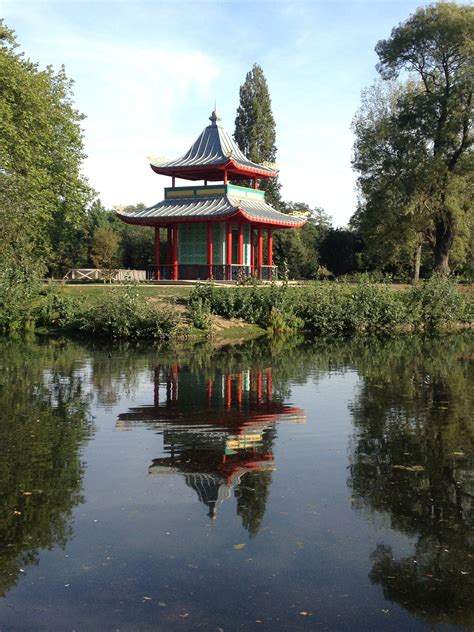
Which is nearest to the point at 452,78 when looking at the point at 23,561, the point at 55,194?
the point at 55,194

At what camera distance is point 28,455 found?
9.48m

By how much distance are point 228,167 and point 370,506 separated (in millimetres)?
36932

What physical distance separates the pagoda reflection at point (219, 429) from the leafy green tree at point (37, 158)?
1863cm

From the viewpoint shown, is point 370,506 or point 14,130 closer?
point 370,506

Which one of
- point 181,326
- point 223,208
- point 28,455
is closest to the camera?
point 28,455

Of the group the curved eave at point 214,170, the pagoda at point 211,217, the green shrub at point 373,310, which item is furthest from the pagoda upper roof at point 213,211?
the green shrub at point 373,310

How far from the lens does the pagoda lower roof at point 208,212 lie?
132ft

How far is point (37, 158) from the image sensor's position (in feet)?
128

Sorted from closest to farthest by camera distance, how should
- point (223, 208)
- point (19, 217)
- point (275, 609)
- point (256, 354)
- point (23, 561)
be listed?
point (275, 609) < point (23, 561) < point (256, 354) < point (19, 217) < point (223, 208)

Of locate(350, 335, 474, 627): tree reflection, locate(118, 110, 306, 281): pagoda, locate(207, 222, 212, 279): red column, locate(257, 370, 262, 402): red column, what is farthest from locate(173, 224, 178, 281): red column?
locate(350, 335, 474, 627): tree reflection

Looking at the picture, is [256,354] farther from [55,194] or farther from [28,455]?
[55,194]

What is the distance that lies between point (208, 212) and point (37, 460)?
32.4 m

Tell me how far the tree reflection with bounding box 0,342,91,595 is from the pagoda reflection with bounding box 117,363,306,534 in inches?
41.0

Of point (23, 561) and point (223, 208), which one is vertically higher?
point (223, 208)
